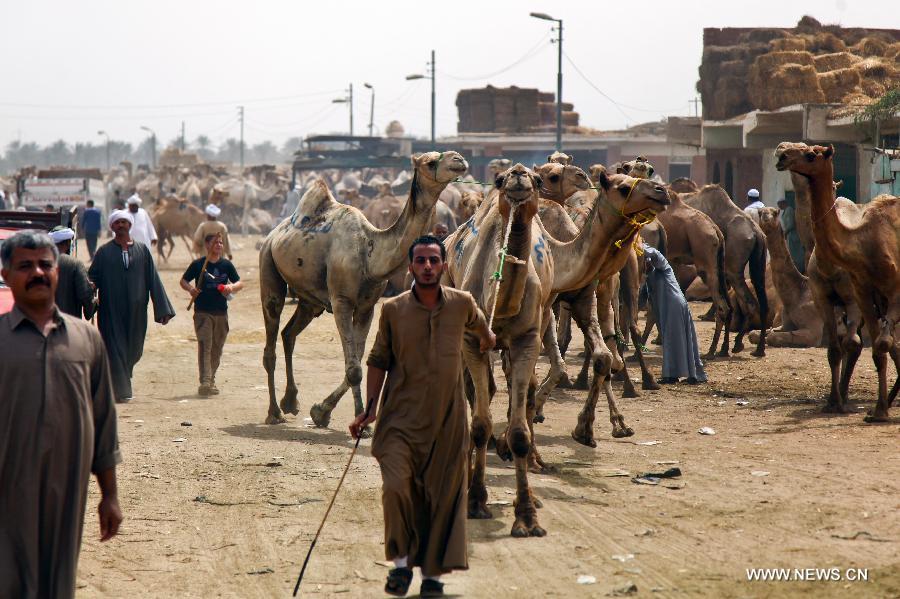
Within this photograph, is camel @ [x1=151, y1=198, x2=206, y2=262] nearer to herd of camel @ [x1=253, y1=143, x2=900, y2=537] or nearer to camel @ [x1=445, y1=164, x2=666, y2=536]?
herd of camel @ [x1=253, y1=143, x2=900, y2=537]

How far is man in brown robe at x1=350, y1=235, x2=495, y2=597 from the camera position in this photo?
20.5ft

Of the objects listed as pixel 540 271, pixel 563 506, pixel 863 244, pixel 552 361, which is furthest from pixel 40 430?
pixel 863 244

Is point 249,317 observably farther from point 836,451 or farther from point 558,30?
point 558,30

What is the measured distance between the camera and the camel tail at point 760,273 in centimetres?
1720

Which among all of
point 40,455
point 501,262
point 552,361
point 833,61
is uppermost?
point 833,61

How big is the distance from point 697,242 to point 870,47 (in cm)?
1185

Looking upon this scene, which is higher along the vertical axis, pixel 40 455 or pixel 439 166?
pixel 439 166

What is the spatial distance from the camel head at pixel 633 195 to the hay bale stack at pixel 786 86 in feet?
53.2

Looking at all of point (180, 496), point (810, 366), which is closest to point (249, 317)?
point (810, 366)

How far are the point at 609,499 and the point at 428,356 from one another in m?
2.61

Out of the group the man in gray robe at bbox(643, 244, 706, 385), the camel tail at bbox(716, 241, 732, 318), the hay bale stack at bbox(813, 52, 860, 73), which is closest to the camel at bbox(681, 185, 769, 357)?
the camel tail at bbox(716, 241, 732, 318)

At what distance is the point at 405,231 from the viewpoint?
36.2ft

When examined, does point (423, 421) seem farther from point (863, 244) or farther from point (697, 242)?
point (697, 242)

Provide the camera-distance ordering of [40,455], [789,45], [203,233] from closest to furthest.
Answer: [40,455]
[203,233]
[789,45]
